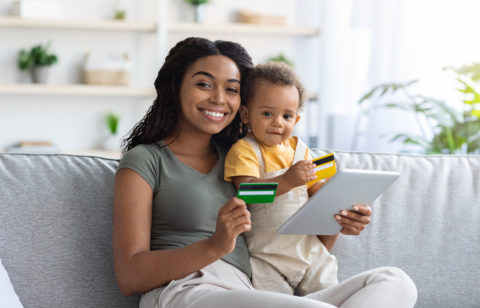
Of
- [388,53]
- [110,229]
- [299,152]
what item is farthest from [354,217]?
[388,53]

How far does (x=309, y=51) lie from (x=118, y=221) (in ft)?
10.8

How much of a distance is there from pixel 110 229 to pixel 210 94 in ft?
1.46

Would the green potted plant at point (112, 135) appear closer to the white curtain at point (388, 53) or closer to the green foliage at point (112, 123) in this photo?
the green foliage at point (112, 123)

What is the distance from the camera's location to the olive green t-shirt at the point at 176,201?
1427 mm

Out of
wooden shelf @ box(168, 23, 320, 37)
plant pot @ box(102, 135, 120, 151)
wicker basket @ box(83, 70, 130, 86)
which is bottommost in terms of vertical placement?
plant pot @ box(102, 135, 120, 151)

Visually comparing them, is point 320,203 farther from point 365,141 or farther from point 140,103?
point 140,103

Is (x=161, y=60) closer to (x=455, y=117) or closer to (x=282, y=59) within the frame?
(x=282, y=59)

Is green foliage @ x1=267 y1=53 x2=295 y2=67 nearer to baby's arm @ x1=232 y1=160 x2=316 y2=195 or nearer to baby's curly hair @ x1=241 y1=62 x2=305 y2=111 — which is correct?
baby's curly hair @ x1=241 y1=62 x2=305 y2=111

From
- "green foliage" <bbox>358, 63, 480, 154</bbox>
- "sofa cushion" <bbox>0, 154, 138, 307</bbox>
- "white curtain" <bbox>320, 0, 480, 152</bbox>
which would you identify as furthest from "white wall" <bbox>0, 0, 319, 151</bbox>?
"sofa cushion" <bbox>0, 154, 138, 307</bbox>

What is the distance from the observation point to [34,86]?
3.79 m

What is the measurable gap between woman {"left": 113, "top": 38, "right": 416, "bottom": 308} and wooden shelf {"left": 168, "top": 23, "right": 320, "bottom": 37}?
2447 mm

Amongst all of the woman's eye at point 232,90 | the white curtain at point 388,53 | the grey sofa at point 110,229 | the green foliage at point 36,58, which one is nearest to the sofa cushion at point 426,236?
the grey sofa at point 110,229

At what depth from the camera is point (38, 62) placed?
3881 mm

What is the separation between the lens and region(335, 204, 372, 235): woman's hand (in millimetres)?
1426
